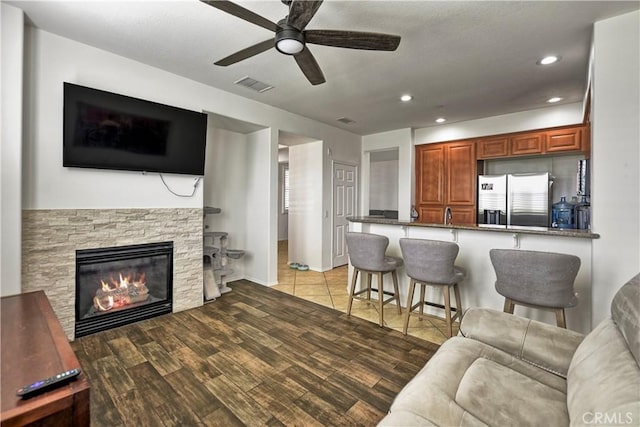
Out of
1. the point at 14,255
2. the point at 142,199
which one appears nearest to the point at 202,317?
the point at 142,199

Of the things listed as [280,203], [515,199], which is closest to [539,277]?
[515,199]

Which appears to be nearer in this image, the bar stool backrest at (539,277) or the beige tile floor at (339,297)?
the bar stool backrest at (539,277)

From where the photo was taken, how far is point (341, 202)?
18.5 ft

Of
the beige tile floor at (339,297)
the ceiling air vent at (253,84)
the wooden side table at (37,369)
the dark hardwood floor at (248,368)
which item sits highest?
the ceiling air vent at (253,84)

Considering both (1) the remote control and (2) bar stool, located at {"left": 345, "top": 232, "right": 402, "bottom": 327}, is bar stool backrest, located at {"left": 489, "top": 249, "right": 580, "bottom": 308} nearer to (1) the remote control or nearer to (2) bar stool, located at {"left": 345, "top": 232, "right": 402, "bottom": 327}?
(2) bar stool, located at {"left": 345, "top": 232, "right": 402, "bottom": 327}

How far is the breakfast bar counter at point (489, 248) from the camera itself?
239 centimetres

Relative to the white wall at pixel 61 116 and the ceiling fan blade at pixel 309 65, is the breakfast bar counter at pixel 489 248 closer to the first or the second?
the ceiling fan blade at pixel 309 65

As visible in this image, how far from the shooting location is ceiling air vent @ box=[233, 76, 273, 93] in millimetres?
3320

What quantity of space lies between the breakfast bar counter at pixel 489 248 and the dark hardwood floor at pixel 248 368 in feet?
2.77

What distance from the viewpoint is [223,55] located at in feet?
9.13

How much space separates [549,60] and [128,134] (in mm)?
4257

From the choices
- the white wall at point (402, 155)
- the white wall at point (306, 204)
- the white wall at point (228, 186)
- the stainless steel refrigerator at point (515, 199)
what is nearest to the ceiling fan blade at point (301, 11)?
the white wall at point (228, 186)

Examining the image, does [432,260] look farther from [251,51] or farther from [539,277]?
[251,51]

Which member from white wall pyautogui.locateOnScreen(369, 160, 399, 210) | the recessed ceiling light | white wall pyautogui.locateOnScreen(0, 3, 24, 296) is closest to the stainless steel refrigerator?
the recessed ceiling light
